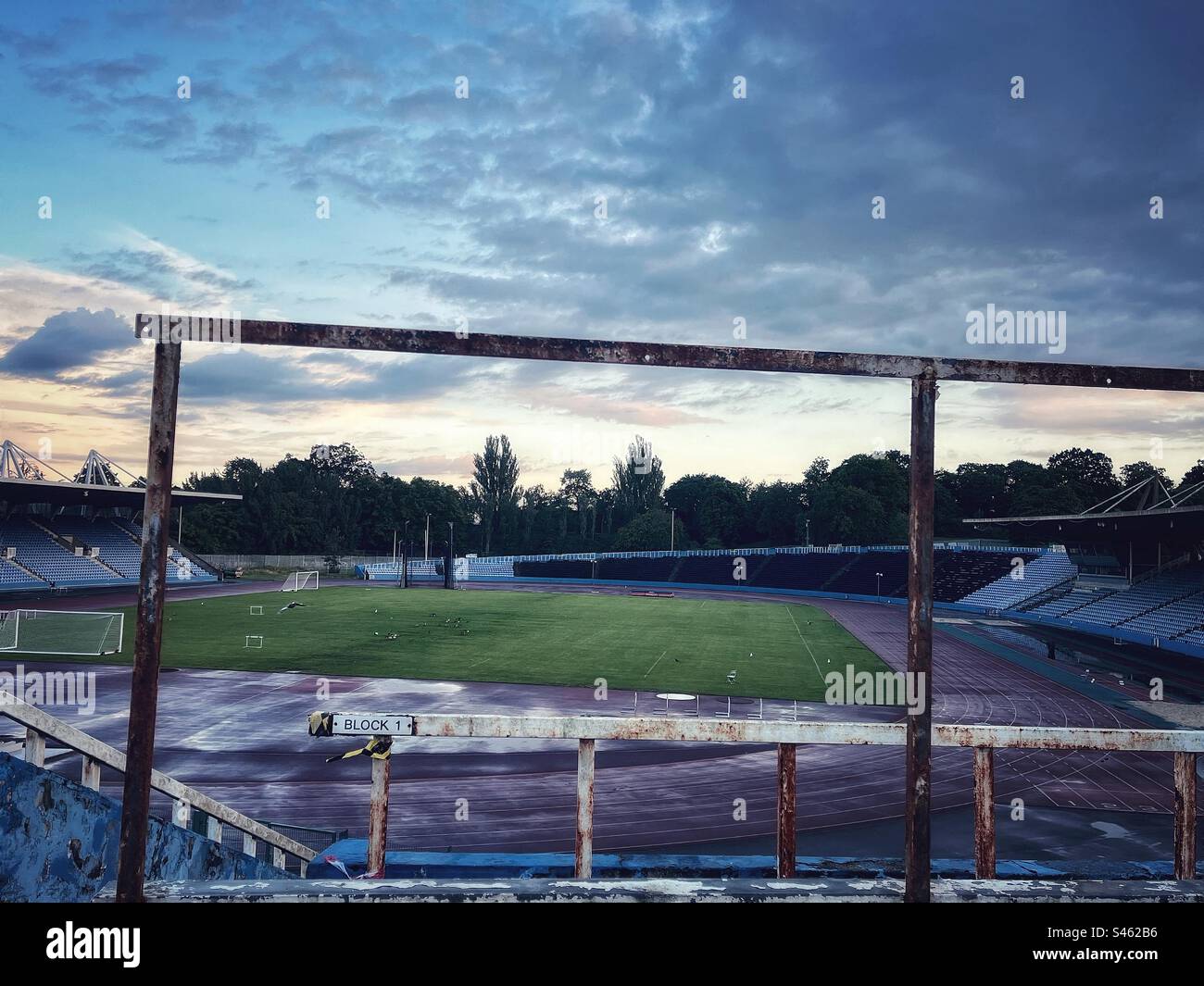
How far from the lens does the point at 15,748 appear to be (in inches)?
271

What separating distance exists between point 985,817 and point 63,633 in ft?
127

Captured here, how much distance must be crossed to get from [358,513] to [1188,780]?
110140mm

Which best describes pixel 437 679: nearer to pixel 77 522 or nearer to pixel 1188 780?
pixel 1188 780

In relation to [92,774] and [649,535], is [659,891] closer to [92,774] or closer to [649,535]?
[92,774]

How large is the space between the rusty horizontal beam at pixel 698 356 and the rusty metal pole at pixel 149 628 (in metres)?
0.48

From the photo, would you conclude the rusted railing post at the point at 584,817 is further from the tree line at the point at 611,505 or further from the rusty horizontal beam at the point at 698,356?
the tree line at the point at 611,505

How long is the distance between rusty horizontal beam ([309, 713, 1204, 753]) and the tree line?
3704 inches

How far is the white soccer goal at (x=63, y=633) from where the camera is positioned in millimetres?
32469

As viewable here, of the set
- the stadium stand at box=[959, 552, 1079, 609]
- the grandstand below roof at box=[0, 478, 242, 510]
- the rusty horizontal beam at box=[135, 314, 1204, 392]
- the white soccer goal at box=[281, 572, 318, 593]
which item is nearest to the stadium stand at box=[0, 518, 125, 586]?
the grandstand below roof at box=[0, 478, 242, 510]

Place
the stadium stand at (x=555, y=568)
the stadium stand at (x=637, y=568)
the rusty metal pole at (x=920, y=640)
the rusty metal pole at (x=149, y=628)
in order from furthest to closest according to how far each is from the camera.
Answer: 1. the stadium stand at (x=555, y=568)
2. the stadium stand at (x=637, y=568)
3. the rusty metal pole at (x=920, y=640)
4. the rusty metal pole at (x=149, y=628)

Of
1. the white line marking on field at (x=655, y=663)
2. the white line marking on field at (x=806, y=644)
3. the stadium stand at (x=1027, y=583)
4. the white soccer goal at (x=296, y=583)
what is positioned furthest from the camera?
the white soccer goal at (x=296, y=583)

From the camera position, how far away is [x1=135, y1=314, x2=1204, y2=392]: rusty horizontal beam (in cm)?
473

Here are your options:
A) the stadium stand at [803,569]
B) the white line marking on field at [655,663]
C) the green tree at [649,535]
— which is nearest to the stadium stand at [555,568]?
the green tree at [649,535]

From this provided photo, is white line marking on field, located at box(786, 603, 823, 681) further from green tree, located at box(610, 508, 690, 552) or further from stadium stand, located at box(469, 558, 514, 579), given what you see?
green tree, located at box(610, 508, 690, 552)
